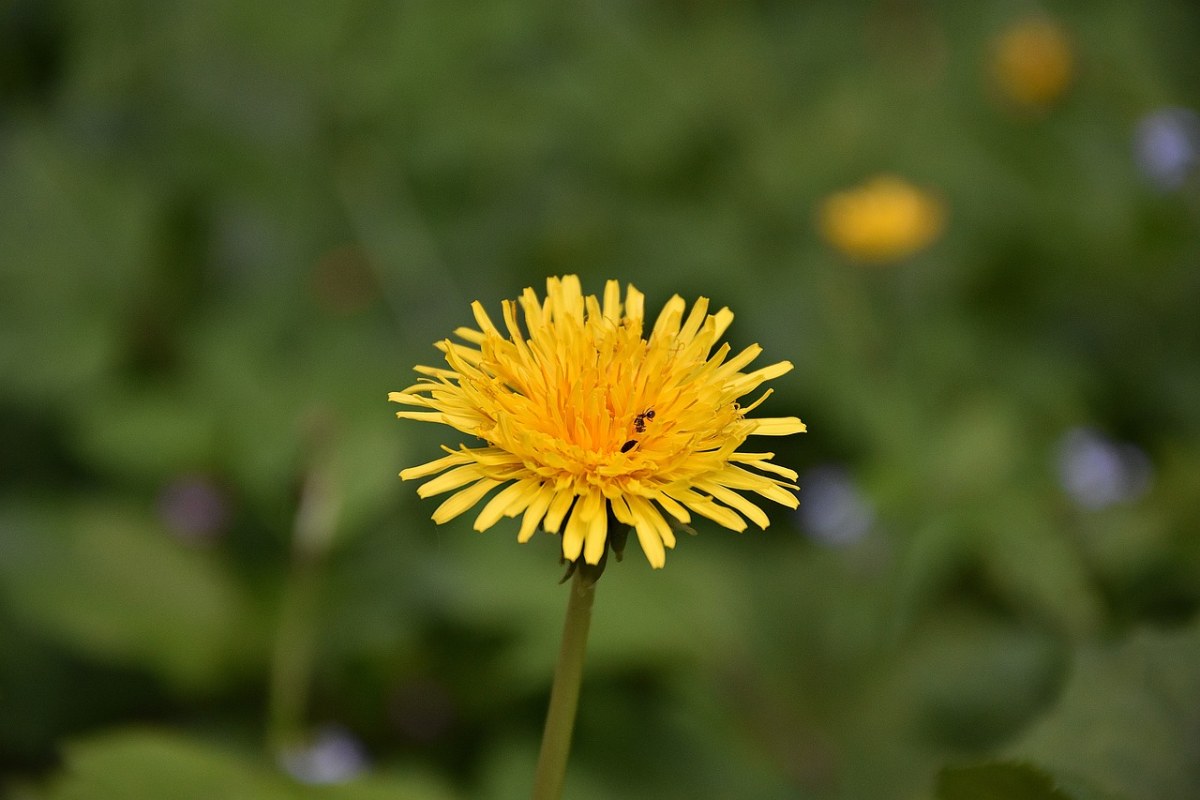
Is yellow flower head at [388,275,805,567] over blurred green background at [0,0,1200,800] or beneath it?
beneath

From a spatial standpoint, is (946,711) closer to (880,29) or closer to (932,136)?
(932,136)

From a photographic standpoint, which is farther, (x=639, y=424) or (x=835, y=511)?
(x=835, y=511)

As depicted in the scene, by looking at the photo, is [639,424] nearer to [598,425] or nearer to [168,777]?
[598,425]

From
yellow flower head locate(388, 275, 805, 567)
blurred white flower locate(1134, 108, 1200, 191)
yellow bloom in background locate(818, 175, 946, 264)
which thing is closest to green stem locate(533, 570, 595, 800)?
yellow flower head locate(388, 275, 805, 567)

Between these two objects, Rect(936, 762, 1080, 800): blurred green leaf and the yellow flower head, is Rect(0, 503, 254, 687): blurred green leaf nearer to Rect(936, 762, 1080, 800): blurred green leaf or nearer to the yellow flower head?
the yellow flower head

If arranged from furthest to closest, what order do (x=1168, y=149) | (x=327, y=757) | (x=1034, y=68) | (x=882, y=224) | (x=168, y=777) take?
(x=1034, y=68) → (x=1168, y=149) → (x=882, y=224) → (x=327, y=757) → (x=168, y=777)

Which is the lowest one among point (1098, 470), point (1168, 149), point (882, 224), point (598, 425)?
point (598, 425)

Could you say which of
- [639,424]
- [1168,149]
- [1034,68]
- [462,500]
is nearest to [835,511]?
[639,424]

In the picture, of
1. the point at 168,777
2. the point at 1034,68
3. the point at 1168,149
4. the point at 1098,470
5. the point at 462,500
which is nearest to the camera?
the point at 462,500
